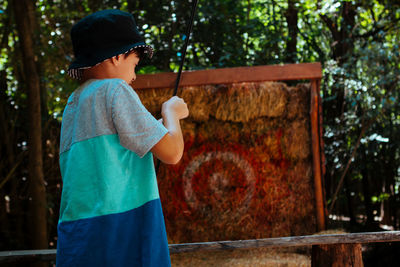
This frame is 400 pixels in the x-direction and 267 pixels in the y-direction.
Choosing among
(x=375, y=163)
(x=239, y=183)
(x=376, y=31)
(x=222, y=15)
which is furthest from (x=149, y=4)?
(x=375, y=163)

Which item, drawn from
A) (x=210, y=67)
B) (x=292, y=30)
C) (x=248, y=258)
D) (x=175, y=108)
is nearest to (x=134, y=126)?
(x=175, y=108)

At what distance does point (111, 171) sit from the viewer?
3.95ft

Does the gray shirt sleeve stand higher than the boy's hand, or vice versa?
the boy's hand

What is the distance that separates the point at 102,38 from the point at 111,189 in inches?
16.8

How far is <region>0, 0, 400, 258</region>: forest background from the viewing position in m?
4.95

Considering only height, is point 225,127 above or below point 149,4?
below

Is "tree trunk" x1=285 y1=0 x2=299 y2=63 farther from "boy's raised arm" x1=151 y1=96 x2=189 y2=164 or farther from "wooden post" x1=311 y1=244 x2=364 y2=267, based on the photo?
"boy's raised arm" x1=151 y1=96 x2=189 y2=164

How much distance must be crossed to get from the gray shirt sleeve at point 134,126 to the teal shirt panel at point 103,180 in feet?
0.15

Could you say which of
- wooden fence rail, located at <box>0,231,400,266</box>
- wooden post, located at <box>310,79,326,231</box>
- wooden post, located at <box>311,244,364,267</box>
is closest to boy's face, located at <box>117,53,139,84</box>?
wooden fence rail, located at <box>0,231,400,266</box>

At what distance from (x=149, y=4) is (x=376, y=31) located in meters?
2.93

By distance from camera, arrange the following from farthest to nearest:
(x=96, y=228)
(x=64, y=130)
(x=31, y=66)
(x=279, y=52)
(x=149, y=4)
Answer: (x=279, y=52) → (x=149, y=4) → (x=31, y=66) → (x=64, y=130) → (x=96, y=228)

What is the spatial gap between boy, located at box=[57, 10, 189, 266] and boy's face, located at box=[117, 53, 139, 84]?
6 cm

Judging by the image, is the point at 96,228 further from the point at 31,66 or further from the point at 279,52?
the point at 279,52

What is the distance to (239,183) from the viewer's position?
397 centimetres
